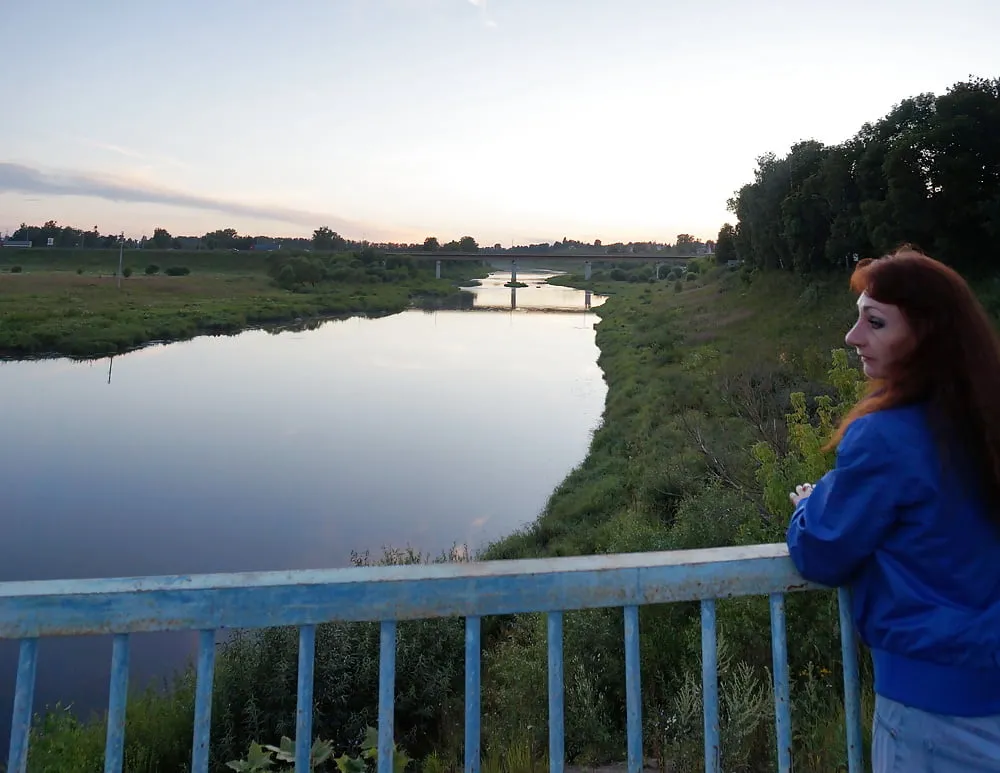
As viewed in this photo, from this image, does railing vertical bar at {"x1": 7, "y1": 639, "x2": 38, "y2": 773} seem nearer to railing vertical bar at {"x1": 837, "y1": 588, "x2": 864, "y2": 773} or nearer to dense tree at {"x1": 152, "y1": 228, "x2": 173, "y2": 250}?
railing vertical bar at {"x1": 837, "y1": 588, "x2": 864, "y2": 773}

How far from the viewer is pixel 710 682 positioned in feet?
6.12

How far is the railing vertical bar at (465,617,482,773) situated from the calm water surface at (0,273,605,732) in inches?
231

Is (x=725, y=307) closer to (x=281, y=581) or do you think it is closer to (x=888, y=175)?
(x=888, y=175)

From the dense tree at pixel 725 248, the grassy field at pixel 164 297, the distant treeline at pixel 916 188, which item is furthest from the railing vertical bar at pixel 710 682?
the dense tree at pixel 725 248

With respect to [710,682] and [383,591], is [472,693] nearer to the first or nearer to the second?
[383,591]

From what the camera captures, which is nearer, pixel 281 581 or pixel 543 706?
pixel 281 581

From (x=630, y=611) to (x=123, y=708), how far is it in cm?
116

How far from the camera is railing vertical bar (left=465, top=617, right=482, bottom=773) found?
173 centimetres

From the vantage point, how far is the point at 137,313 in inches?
1468

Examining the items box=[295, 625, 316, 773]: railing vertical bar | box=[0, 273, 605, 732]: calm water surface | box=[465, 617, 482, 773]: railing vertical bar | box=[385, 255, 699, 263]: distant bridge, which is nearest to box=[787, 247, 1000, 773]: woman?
box=[465, 617, 482, 773]: railing vertical bar

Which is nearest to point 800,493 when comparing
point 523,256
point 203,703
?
point 203,703

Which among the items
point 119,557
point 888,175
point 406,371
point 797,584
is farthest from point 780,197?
point 797,584

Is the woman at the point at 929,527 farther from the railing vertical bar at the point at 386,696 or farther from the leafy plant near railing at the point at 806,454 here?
the leafy plant near railing at the point at 806,454

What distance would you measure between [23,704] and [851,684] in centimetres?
194
